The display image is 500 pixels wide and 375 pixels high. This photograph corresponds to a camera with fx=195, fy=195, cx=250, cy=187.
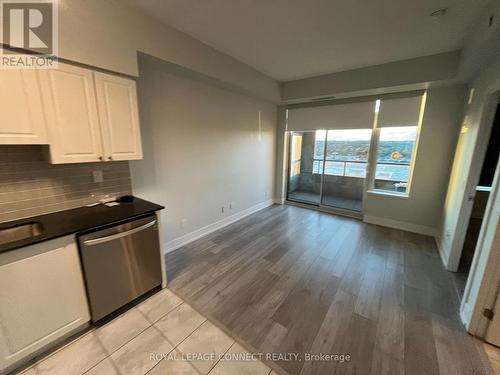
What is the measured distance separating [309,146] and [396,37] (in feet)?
11.9

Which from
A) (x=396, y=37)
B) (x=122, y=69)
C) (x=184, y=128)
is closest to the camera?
(x=122, y=69)

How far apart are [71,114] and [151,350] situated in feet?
6.84

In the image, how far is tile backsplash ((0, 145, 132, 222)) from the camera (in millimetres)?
1646

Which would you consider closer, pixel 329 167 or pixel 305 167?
pixel 329 167

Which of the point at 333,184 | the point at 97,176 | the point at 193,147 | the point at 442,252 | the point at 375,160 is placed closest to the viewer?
the point at 97,176

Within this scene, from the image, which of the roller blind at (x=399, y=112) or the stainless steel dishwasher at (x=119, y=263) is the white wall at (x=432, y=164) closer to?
the roller blind at (x=399, y=112)

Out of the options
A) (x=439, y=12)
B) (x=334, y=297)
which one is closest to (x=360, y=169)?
(x=439, y=12)

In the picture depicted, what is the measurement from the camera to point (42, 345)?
1484 mm

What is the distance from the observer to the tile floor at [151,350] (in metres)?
1.44

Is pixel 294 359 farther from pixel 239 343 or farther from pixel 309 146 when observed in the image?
pixel 309 146

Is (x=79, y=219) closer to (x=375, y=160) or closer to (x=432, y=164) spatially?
(x=375, y=160)

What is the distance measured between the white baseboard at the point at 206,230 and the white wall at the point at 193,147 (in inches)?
2.2

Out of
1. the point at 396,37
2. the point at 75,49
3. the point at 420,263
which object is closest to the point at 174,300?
the point at 75,49

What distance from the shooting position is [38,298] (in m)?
1.42
